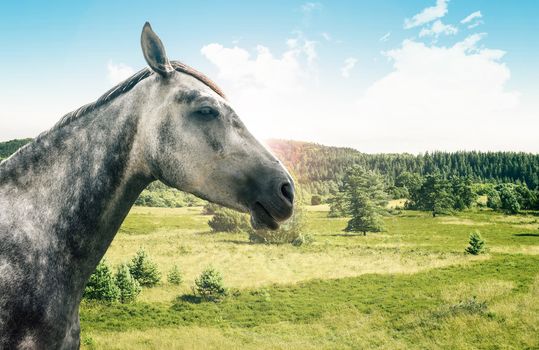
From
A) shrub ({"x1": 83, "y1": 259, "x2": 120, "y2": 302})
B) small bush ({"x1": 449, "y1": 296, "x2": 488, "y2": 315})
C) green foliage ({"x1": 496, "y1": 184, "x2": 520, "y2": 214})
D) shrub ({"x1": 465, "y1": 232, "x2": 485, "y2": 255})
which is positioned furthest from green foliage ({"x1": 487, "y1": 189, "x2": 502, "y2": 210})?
shrub ({"x1": 83, "y1": 259, "x2": 120, "y2": 302})

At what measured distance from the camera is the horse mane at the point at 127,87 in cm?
254

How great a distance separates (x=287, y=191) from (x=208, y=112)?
81cm

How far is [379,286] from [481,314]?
Result: 6.39 metres

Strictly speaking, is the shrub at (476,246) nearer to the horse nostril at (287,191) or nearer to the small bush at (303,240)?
the small bush at (303,240)

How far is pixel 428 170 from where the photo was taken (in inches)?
5807

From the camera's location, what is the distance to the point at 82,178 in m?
2.37

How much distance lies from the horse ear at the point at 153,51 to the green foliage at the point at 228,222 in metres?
45.0

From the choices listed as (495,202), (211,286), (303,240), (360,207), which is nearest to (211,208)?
(360,207)

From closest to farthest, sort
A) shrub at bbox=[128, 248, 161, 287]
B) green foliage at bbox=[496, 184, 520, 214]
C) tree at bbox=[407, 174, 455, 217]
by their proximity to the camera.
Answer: shrub at bbox=[128, 248, 161, 287] → green foliage at bbox=[496, 184, 520, 214] → tree at bbox=[407, 174, 455, 217]

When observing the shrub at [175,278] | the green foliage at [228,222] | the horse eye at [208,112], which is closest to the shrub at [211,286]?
the shrub at [175,278]

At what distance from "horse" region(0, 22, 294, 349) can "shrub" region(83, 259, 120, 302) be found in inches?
638

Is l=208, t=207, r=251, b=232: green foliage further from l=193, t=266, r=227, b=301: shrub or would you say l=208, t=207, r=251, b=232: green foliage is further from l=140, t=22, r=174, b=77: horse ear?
l=140, t=22, r=174, b=77: horse ear

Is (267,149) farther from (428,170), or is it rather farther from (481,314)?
(428,170)

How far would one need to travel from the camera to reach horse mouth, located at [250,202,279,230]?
245 cm
